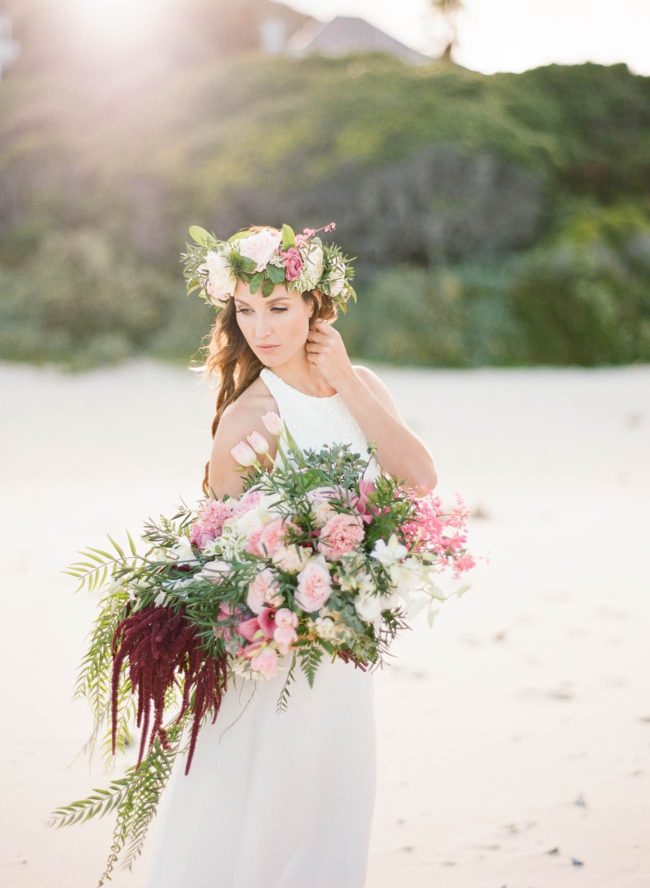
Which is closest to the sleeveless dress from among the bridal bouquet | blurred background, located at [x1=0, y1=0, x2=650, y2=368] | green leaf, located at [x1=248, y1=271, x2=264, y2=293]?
the bridal bouquet

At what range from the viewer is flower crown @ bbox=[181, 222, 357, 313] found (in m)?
2.87

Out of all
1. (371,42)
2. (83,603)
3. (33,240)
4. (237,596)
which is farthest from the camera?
(371,42)

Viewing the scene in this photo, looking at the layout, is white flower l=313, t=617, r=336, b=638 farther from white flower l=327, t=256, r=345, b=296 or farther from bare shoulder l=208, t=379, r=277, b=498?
white flower l=327, t=256, r=345, b=296

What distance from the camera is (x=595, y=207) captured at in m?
20.5

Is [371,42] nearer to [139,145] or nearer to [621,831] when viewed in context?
[139,145]

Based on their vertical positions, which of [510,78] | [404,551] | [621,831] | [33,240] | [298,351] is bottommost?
[621,831]

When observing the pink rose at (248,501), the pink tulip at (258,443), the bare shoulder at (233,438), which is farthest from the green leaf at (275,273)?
the pink rose at (248,501)

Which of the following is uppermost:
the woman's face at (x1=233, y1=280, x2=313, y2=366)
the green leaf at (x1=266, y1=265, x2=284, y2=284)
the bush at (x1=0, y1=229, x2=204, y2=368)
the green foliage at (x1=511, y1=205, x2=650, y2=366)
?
the green foliage at (x1=511, y1=205, x2=650, y2=366)

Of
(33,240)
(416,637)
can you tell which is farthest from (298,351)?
(33,240)

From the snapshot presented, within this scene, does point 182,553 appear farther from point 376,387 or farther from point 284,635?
point 376,387

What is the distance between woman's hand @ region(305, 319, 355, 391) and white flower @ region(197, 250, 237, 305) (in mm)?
283

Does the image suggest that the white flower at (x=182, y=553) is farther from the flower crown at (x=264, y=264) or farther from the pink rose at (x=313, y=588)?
the flower crown at (x=264, y=264)

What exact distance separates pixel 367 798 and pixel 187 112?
21140mm

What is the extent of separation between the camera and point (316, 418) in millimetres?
2910
